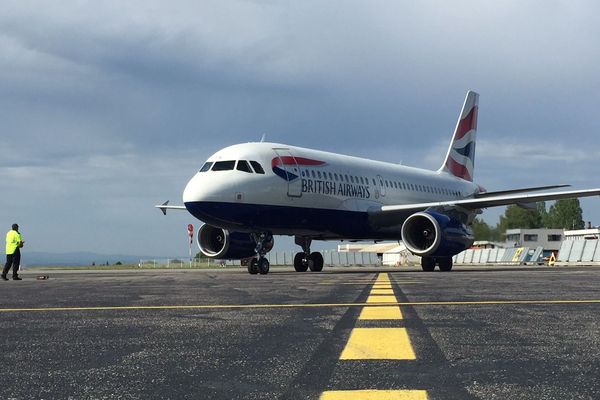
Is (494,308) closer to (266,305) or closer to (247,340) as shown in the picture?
(266,305)

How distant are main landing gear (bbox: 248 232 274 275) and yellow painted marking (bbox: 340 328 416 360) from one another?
48.4 feet

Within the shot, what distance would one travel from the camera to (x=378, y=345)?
4.33 m

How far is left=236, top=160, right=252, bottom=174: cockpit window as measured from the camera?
19250 millimetres

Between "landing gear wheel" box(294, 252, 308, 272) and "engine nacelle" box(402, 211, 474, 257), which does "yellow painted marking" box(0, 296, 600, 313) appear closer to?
"engine nacelle" box(402, 211, 474, 257)

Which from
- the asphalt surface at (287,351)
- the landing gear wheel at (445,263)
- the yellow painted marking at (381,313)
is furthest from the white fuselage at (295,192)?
the yellow painted marking at (381,313)

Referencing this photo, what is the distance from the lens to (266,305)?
7582 millimetres

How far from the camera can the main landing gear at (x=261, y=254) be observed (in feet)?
65.1

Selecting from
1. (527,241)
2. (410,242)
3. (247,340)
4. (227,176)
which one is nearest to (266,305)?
(247,340)

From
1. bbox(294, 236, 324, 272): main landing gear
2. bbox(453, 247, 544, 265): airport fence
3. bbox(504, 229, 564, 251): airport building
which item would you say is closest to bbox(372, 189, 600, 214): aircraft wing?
bbox(294, 236, 324, 272): main landing gear

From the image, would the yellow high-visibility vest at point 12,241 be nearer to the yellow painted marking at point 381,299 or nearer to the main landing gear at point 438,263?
the main landing gear at point 438,263

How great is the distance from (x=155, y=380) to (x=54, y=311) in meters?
4.16

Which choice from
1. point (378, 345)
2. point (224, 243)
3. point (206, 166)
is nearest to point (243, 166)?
point (206, 166)

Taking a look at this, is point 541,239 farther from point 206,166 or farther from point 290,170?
point 206,166

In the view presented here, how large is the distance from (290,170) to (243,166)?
1.59 m
